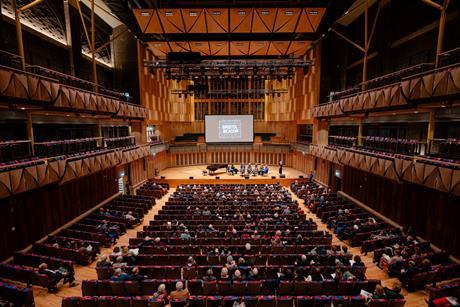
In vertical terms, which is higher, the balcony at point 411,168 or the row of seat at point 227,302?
the balcony at point 411,168

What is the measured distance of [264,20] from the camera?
54.4 ft

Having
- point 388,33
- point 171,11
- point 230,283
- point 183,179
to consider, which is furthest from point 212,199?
point 388,33

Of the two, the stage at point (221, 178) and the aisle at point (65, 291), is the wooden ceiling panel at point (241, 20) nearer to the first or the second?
the stage at point (221, 178)

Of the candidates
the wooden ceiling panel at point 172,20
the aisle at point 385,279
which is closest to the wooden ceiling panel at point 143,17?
the wooden ceiling panel at point 172,20

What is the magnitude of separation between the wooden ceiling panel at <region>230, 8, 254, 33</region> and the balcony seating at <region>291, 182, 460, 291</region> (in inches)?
538

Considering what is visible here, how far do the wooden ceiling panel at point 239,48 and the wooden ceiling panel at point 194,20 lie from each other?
136 inches

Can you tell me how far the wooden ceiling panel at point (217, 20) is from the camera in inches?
612

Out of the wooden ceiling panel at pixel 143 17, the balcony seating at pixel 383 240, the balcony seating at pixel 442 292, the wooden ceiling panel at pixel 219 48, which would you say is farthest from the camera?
the wooden ceiling panel at pixel 219 48

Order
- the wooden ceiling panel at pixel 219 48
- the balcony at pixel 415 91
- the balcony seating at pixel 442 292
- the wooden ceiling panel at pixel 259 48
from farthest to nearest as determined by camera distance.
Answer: the wooden ceiling panel at pixel 219 48, the wooden ceiling panel at pixel 259 48, the balcony at pixel 415 91, the balcony seating at pixel 442 292

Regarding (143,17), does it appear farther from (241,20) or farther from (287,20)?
(287,20)

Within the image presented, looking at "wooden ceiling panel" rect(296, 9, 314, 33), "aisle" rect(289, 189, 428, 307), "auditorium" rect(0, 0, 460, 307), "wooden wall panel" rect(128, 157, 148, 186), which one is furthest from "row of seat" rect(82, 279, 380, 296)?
"wooden ceiling panel" rect(296, 9, 314, 33)

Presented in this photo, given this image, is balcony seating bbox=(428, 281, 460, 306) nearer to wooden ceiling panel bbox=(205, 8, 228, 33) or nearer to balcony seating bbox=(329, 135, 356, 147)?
balcony seating bbox=(329, 135, 356, 147)

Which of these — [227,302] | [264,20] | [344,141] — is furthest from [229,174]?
[227,302]

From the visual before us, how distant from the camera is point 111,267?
25.1 feet
